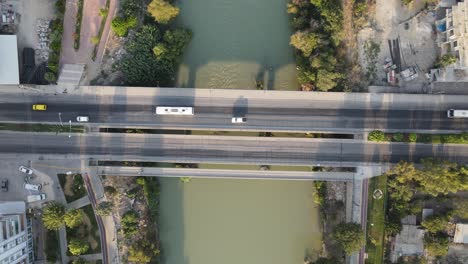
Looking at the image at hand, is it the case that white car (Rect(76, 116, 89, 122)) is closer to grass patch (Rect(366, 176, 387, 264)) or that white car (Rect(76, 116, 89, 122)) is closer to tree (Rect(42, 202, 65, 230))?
tree (Rect(42, 202, 65, 230))

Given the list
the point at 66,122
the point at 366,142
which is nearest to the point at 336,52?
the point at 366,142

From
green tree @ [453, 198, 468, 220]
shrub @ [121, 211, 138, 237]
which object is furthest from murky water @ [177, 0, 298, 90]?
green tree @ [453, 198, 468, 220]

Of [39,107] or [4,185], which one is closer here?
[39,107]

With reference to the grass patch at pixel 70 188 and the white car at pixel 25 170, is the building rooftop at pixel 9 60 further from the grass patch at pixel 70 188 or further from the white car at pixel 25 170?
the grass patch at pixel 70 188

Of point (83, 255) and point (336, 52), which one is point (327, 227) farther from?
point (83, 255)

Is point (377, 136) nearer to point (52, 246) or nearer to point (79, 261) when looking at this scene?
point (79, 261)

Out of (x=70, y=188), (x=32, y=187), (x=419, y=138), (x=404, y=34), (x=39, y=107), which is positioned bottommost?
(x=70, y=188)

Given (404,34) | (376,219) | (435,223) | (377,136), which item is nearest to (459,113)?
(377,136)
